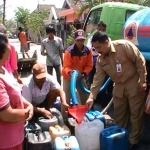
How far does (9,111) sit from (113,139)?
147 centimetres

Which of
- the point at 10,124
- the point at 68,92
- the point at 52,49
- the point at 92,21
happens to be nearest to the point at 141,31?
the point at 68,92

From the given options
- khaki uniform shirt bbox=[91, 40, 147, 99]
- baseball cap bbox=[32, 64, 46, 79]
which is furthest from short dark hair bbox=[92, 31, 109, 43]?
baseball cap bbox=[32, 64, 46, 79]

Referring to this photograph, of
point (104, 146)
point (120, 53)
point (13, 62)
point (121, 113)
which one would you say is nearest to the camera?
point (104, 146)

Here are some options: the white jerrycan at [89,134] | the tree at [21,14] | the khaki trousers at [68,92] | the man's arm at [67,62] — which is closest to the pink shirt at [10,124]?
the white jerrycan at [89,134]

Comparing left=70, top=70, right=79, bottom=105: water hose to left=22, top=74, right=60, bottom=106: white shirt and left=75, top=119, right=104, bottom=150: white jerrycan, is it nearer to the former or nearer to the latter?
left=22, top=74, right=60, bottom=106: white shirt

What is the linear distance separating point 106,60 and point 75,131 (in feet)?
3.16

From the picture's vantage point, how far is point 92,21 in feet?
23.7

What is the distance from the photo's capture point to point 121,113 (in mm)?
3914

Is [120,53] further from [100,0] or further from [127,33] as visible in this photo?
[100,0]

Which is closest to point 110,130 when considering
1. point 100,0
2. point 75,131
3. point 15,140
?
point 75,131

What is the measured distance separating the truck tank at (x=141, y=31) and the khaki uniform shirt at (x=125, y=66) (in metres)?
0.55

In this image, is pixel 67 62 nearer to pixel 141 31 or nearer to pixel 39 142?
pixel 141 31

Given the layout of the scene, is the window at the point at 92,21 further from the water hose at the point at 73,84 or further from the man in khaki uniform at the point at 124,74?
the man in khaki uniform at the point at 124,74

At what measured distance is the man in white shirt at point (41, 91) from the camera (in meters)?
3.48
